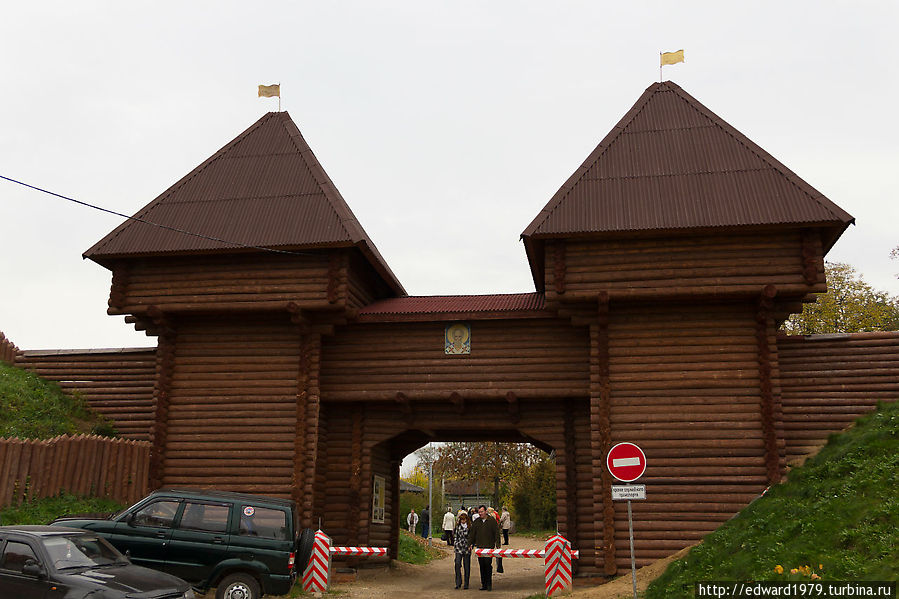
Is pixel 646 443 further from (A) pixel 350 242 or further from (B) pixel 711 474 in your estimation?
(A) pixel 350 242

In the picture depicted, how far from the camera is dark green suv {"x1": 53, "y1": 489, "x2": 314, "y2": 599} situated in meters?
12.1

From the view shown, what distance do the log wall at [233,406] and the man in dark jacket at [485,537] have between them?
14.7 ft

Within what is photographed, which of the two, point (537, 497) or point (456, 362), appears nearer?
point (456, 362)

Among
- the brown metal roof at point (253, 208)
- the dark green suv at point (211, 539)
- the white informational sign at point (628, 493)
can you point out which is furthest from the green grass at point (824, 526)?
the brown metal roof at point (253, 208)

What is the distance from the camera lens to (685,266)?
17.0 m

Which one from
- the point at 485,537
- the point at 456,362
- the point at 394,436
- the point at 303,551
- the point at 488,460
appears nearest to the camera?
the point at 303,551

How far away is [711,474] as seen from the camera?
16359 mm

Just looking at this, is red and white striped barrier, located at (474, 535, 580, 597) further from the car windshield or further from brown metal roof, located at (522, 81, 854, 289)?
the car windshield

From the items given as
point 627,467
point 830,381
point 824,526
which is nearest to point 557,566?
point 627,467

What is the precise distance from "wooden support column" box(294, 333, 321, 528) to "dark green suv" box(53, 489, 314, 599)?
205 inches

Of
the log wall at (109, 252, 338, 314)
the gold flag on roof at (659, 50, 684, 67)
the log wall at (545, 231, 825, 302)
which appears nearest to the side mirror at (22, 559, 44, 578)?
the log wall at (109, 252, 338, 314)

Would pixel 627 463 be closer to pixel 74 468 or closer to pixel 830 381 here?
pixel 830 381

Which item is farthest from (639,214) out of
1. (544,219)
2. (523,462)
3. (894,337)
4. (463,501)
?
(463,501)

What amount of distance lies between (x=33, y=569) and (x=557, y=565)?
365 inches
